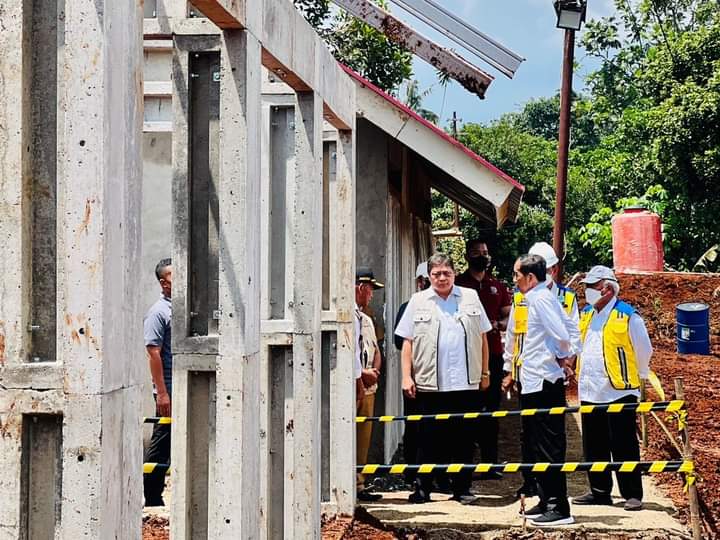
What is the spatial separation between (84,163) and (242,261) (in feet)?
4.91

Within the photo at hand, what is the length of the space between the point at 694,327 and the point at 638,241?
4.82 metres

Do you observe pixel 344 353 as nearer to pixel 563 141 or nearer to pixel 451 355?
pixel 451 355

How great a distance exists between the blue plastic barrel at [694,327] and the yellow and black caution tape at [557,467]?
12.3 metres

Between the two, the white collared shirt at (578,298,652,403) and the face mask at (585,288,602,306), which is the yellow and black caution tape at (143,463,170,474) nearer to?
the white collared shirt at (578,298,652,403)

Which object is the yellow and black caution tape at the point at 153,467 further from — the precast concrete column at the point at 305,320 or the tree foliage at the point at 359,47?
the tree foliage at the point at 359,47

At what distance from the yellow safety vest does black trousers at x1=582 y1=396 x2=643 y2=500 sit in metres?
0.15

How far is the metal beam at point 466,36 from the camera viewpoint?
8719mm

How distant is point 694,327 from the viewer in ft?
63.1

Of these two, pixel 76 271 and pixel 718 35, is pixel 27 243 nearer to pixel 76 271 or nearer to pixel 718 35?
pixel 76 271

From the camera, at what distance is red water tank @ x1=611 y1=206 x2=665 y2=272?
77.0 feet

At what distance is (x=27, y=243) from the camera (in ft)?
10.5

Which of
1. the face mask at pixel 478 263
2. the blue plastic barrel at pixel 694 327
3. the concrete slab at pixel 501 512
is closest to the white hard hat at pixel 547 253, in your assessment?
the face mask at pixel 478 263

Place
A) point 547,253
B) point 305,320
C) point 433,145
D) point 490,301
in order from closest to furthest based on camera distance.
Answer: point 305,320
point 433,145
point 547,253
point 490,301

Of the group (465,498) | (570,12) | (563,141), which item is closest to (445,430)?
(465,498)
